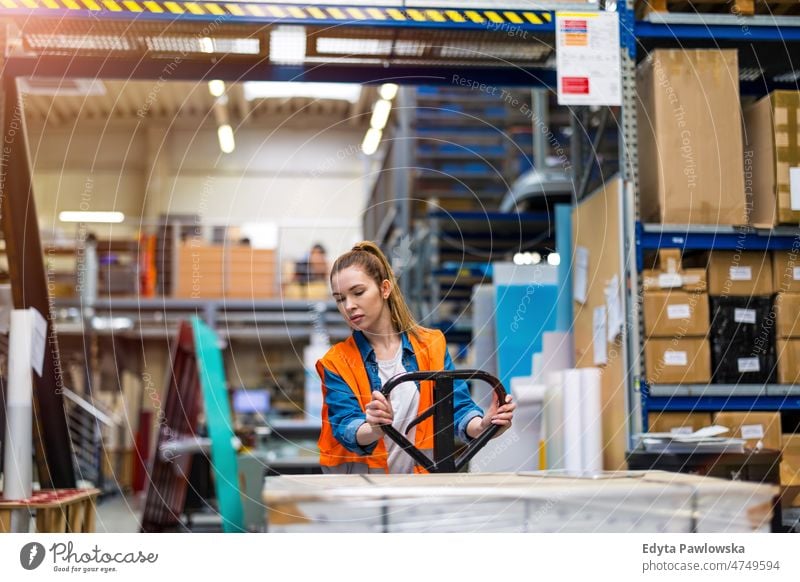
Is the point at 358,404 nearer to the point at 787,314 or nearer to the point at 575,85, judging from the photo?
the point at 575,85

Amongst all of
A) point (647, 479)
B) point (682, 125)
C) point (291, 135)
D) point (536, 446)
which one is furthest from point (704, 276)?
point (291, 135)

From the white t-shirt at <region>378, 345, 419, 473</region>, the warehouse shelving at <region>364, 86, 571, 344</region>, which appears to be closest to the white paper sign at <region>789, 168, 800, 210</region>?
the white t-shirt at <region>378, 345, 419, 473</region>

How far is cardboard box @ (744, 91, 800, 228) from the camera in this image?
4.40m

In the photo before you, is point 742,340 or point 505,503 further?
point 742,340

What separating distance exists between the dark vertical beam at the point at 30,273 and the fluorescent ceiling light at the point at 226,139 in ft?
48.5

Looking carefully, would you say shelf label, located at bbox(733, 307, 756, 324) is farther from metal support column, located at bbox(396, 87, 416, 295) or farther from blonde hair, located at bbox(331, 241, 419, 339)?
metal support column, located at bbox(396, 87, 416, 295)

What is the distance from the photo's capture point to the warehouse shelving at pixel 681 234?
4.32 m

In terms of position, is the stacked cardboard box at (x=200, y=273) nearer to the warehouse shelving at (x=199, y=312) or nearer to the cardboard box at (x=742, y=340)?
the warehouse shelving at (x=199, y=312)

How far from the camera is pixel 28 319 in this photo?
3895 mm

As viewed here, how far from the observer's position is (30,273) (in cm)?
453

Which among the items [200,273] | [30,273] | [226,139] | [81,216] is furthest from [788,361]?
[226,139]

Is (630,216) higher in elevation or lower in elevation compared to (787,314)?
higher
